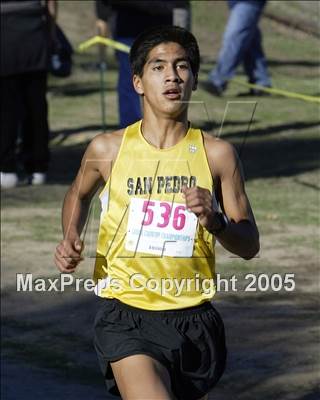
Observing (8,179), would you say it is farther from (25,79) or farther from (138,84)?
(138,84)

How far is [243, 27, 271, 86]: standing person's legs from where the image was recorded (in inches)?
650

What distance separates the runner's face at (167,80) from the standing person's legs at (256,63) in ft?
37.7

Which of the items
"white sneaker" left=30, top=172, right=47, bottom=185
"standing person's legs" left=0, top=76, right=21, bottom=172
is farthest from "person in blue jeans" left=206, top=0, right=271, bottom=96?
"standing person's legs" left=0, top=76, right=21, bottom=172

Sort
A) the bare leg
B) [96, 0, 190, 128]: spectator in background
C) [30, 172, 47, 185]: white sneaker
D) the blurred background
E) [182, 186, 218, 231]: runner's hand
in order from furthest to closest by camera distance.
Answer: [30, 172, 47, 185]: white sneaker
[96, 0, 190, 128]: spectator in background
the blurred background
the bare leg
[182, 186, 218, 231]: runner's hand

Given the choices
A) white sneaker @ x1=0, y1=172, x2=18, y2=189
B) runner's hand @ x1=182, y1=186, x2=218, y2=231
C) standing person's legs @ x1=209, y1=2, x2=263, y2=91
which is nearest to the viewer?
runner's hand @ x1=182, y1=186, x2=218, y2=231

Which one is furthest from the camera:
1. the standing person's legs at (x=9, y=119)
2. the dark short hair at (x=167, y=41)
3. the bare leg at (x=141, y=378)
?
the standing person's legs at (x=9, y=119)

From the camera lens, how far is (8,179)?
11.7 m

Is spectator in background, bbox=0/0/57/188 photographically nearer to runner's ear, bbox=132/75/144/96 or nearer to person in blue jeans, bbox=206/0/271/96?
person in blue jeans, bbox=206/0/271/96

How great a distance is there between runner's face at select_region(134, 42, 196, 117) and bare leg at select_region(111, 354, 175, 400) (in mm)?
910

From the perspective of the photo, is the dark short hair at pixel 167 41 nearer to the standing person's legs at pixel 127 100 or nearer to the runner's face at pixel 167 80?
the runner's face at pixel 167 80

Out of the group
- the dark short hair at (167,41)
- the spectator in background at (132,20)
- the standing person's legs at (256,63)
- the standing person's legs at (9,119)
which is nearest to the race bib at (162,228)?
the dark short hair at (167,41)

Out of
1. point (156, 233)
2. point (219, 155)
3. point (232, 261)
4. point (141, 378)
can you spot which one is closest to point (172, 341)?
point (141, 378)

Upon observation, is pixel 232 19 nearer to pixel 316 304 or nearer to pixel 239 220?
pixel 316 304

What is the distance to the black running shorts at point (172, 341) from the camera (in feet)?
15.9
